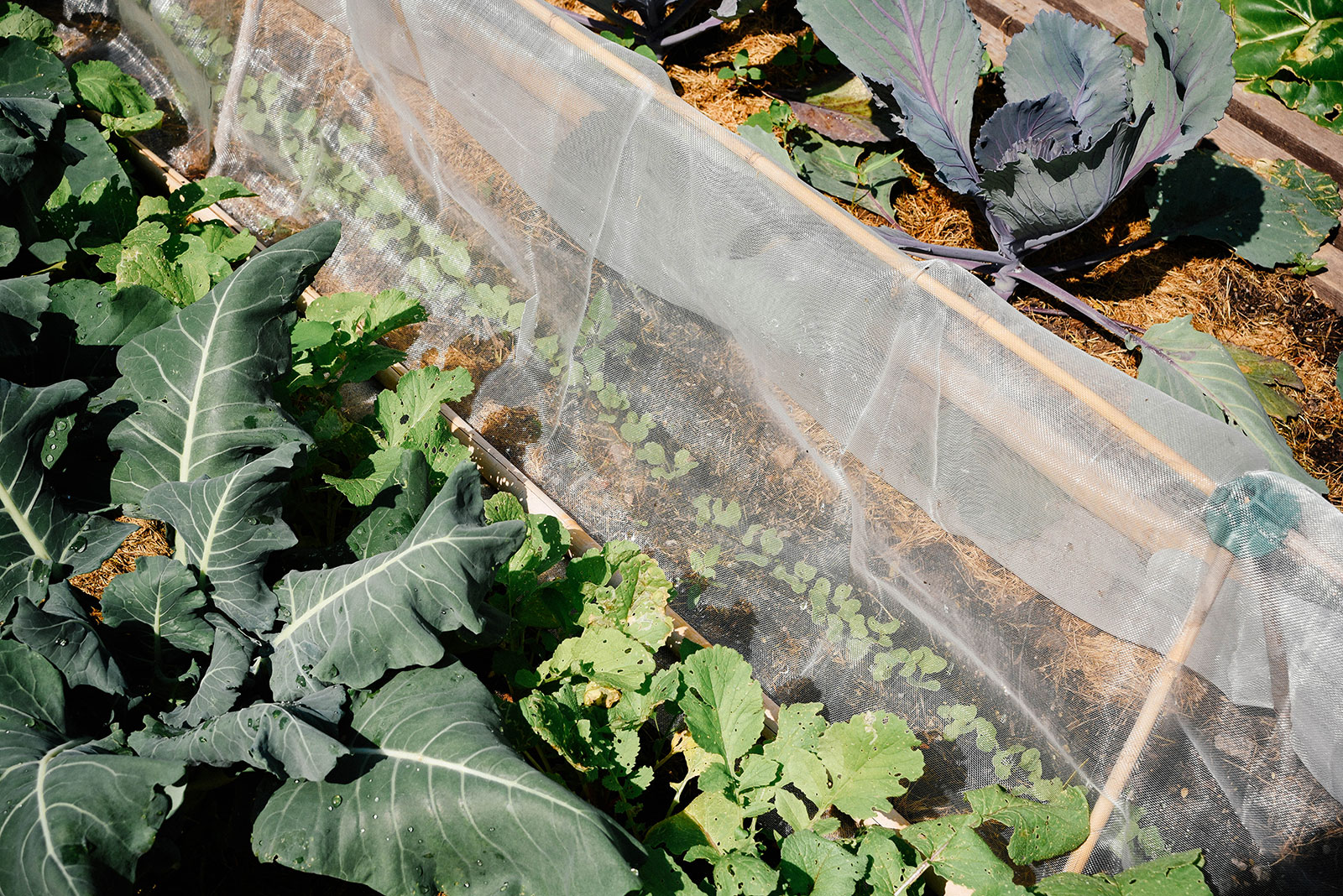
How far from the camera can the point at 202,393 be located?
170 centimetres

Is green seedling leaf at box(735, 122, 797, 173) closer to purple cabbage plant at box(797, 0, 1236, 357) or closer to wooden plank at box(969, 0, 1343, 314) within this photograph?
purple cabbage plant at box(797, 0, 1236, 357)

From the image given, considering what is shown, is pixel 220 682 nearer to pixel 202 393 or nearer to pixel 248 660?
pixel 248 660

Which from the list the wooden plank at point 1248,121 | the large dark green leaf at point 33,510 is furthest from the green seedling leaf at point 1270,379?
the large dark green leaf at point 33,510

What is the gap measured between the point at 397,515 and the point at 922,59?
1.89 meters

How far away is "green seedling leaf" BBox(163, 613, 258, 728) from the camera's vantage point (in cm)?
148

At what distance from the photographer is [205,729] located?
1396mm

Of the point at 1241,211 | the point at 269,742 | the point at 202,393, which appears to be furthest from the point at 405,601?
the point at 1241,211

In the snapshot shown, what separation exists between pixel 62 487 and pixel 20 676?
0.47 m

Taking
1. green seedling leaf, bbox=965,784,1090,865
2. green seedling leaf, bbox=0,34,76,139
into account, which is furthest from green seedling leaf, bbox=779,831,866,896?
green seedling leaf, bbox=0,34,76,139

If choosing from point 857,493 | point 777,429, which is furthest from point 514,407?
point 857,493

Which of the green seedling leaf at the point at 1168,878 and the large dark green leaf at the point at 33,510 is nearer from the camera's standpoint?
the green seedling leaf at the point at 1168,878

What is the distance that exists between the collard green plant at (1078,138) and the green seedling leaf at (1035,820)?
0.89 m

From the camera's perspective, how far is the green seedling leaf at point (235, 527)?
157 cm

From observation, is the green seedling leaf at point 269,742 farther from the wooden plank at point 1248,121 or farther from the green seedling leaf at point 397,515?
the wooden plank at point 1248,121
